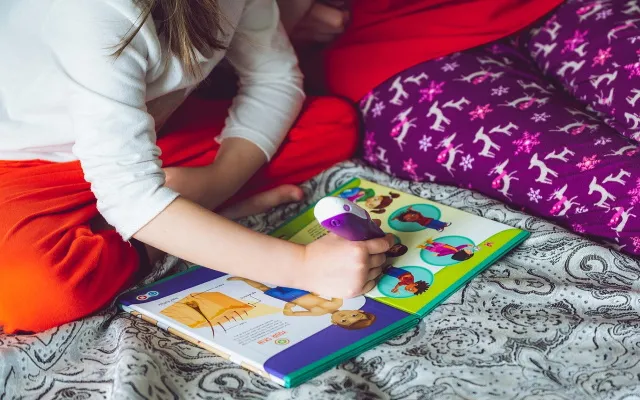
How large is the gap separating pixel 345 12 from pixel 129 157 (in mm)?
526

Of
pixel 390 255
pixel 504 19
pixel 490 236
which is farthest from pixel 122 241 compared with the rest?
pixel 504 19

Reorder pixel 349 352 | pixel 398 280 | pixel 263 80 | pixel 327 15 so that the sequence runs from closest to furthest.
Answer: pixel 349 352 → pixel 398 280 → pixel 263 80 → pixel 327 15

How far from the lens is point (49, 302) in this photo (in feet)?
2.51

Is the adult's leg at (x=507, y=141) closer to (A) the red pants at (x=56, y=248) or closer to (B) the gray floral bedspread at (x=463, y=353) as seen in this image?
(B) the gray floral bedspread at (x=463, y=353)

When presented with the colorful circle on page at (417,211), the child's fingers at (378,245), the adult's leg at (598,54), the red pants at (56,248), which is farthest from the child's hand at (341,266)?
the adult's leg at (598,54)

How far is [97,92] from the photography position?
2.48 ft

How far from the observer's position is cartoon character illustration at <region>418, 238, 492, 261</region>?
2.71 ft

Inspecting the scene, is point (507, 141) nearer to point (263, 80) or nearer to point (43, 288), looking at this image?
point (263, 80)

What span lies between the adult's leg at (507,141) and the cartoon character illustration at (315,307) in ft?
0.97

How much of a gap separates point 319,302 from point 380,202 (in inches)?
8.7

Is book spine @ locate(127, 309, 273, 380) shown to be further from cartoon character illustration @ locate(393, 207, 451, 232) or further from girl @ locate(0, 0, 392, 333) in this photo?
A: cartoon character illustration @ locate(393, 207, 451, 232)

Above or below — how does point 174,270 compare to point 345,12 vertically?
below

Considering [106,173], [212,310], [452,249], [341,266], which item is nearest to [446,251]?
[452,249]

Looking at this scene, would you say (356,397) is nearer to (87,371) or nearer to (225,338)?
(225,338)
